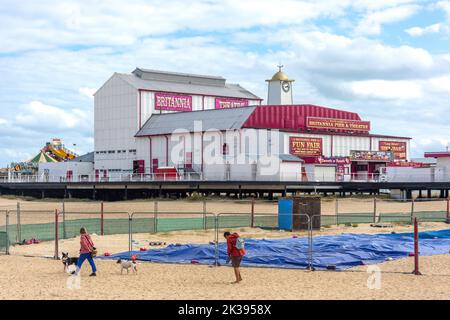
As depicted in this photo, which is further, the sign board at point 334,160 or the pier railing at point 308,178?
the sign board at point 334,160

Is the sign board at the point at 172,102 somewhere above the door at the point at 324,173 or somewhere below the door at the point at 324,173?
above

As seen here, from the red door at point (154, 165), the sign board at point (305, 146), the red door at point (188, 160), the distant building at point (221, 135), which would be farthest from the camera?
the red door at point (154, 165)

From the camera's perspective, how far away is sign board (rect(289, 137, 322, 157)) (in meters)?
68.5

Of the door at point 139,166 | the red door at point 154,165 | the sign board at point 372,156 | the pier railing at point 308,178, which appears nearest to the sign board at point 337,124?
the sign board at point 372,156

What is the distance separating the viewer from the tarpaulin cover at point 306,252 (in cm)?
2329

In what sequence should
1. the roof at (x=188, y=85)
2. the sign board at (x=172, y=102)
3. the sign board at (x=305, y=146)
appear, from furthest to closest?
1. the roof at (x=188, y=85)
2. the sign board at (x=172, y=102)
3. the sign board at (x=305, y=146)

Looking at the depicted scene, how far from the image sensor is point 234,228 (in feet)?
119

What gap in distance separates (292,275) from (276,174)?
136 ft

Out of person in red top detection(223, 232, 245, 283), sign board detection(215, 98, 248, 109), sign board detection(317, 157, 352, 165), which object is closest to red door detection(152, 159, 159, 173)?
sign board detection(215, 98, 248, 109)

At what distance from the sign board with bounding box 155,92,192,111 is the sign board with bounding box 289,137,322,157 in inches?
774

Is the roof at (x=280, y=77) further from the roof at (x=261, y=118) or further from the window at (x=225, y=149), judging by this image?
the window at (x=225, y=149)

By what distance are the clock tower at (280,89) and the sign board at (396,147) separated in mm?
17400

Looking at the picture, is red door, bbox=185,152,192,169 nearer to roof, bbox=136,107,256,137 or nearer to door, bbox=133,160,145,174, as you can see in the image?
roof, bbox=136,107,256,137

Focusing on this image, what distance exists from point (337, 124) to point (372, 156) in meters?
4.63
